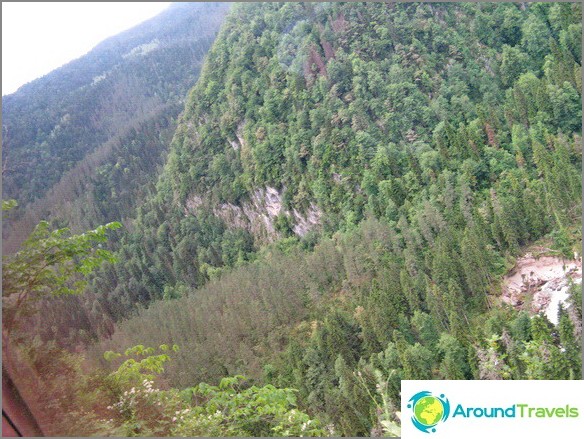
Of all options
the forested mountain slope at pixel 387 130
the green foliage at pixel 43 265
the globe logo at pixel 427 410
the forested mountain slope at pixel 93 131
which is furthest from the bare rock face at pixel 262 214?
the globe logo at pixel 427 410

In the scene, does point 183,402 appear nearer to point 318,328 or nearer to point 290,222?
point 318,328

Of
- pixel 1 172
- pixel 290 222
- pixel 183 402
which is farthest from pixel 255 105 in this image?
pixel 183 402

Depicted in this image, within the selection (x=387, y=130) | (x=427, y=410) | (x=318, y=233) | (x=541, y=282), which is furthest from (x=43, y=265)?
(x=387, y=130)

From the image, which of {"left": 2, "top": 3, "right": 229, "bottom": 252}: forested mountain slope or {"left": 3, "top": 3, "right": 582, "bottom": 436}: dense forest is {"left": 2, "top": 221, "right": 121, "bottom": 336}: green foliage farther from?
{"left": 2, "top": 3, "right": 229, "bottom": 252}: forested mountain slope

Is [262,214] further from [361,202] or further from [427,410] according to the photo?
[427,410]

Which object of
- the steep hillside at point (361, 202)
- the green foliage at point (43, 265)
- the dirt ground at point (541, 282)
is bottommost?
the dirt ground at point (541, 282)

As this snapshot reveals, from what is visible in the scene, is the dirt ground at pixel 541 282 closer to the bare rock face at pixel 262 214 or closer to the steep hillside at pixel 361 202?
the steep hillside at pixel 361 202

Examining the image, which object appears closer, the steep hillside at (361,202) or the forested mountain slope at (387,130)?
the steep hillside at (361,202)
